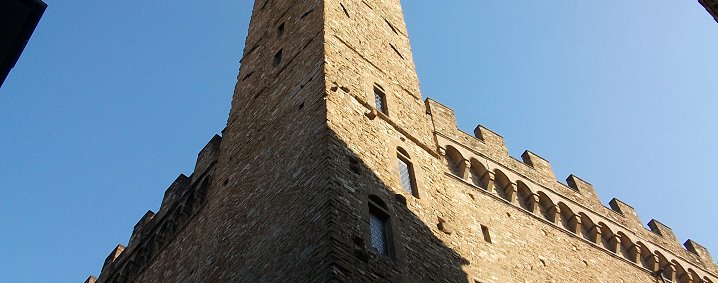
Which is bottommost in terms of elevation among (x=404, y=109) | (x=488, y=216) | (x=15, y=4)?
(x=15, y=4)

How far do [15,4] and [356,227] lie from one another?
4.48 metres

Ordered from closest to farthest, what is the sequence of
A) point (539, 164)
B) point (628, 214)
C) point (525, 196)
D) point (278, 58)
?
point (278, 58), point (525, 196), point (539, 164), point (628, 214)

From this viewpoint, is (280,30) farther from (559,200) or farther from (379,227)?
(559,200)

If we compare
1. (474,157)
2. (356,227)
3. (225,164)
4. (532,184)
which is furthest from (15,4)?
(532,184)

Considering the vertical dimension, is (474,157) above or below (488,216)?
above

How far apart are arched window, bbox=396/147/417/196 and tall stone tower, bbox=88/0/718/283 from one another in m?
0.02

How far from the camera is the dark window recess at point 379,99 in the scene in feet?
33.4

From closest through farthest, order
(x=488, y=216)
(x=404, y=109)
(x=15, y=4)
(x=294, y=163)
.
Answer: (x=15, y=4)
(x=294, y=163)
(x=404, y=109)
(x=488, y=216)

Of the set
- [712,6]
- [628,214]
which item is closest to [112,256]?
[628,214]

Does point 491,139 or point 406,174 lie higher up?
point 491,139

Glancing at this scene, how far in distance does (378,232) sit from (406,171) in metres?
1.77

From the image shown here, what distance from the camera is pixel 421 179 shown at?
30.7 ft

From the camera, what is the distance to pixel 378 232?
777cm

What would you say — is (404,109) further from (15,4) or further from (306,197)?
(15,4)
